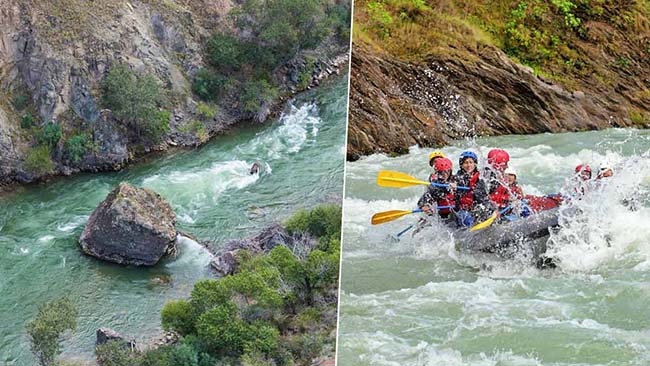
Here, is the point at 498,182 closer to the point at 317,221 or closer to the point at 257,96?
the point at 317,221

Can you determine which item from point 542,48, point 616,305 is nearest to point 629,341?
point 616,305

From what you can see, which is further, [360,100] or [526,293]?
[360,100]

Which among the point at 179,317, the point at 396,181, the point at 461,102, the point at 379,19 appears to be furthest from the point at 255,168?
the point at 396,181

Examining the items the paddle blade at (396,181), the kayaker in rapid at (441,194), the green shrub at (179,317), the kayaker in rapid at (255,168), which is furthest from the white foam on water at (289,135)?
the paddle blade at (396,181)

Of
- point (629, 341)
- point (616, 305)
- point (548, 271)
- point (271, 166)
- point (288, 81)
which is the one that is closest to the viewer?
point (629, 341)

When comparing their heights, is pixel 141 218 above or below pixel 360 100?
below

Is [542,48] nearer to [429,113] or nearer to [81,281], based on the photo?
[429,113]


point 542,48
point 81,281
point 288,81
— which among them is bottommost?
point 81,281
